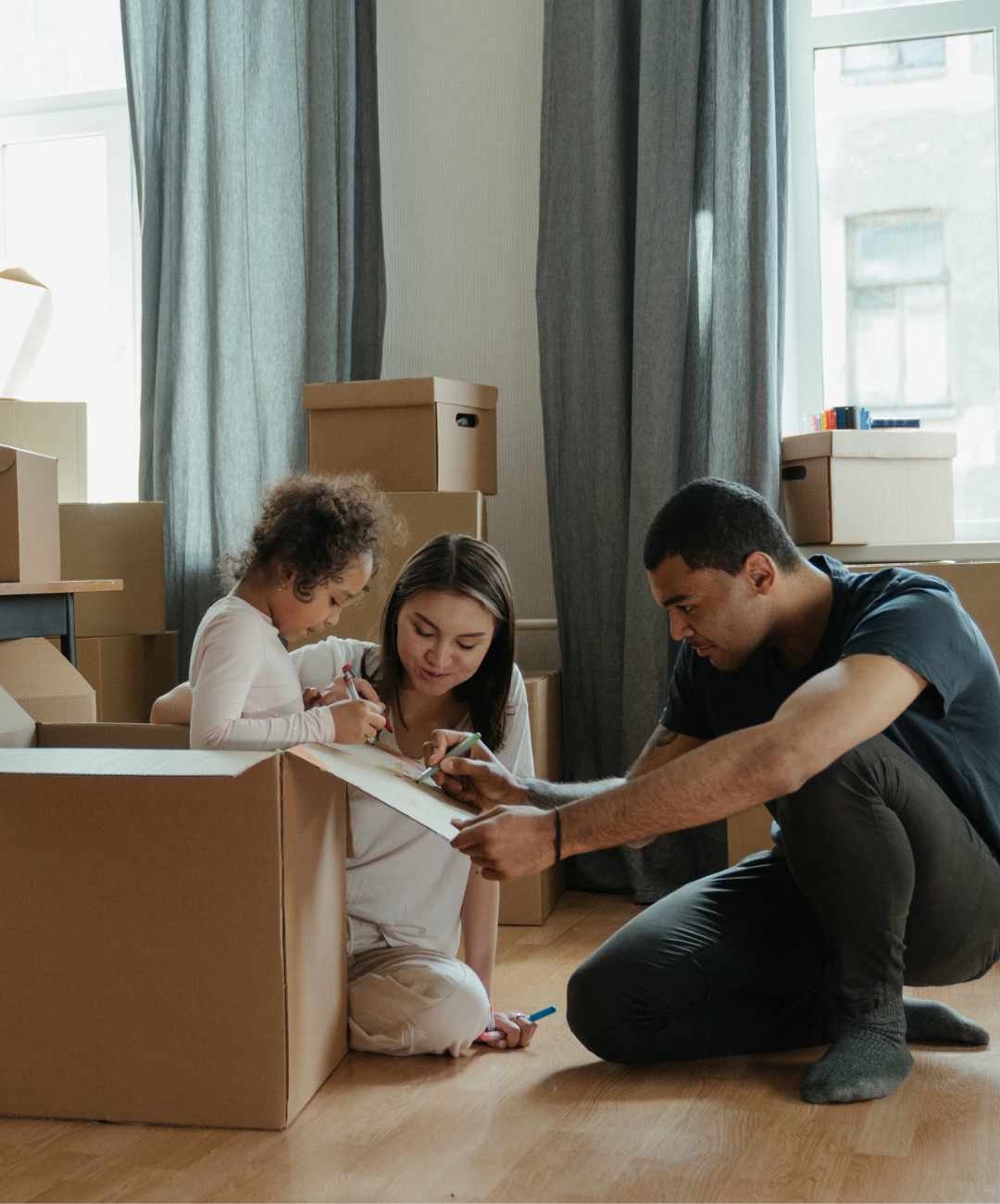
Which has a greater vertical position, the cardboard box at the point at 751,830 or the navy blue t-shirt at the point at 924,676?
the navy blue t-shirt at the point at 924,676

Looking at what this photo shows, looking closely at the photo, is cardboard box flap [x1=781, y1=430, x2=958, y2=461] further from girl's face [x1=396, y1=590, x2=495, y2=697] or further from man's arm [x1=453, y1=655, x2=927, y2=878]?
man's arm [x1=453, y1=655, x2=927, y2=878]

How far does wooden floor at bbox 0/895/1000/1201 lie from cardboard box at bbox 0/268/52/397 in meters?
1.98

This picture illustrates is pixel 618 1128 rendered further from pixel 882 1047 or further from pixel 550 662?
pixel 550 662

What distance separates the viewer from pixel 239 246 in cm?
274

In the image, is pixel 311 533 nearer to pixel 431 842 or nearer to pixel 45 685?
pixel 431 842

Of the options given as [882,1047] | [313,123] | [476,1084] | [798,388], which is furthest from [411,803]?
[313,123]

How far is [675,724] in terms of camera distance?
1.53 metres

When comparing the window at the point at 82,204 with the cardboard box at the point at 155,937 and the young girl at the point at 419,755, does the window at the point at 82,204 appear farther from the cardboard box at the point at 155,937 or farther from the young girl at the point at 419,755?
the cardboard box at the point at 155,937

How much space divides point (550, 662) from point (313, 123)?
1.38m

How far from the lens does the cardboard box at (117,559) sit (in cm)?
250

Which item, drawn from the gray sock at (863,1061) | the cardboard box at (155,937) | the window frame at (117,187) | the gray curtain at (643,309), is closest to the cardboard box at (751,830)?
the gray curtain at (643,309)

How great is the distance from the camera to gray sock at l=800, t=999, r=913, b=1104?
127cm

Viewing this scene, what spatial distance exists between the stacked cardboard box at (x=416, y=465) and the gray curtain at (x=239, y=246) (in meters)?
0.38

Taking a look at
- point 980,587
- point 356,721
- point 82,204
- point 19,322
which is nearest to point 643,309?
point 980,587
